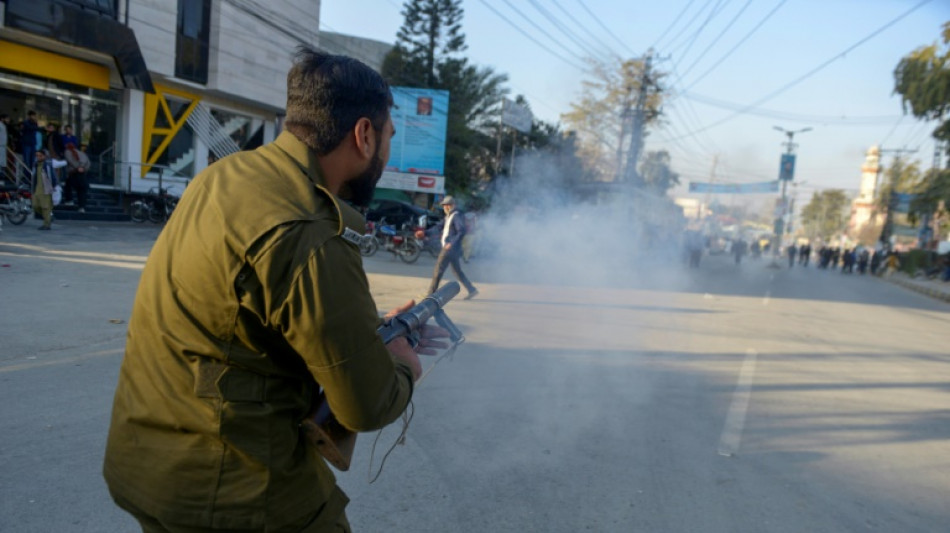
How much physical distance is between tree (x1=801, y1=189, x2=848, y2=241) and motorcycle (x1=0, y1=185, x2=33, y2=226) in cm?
9288

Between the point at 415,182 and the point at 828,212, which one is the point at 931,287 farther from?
the point at 828,212

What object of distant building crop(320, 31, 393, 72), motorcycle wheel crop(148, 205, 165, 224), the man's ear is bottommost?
motorcycle wheel crop(148, 205, 165, 224)

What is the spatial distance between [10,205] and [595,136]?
27188mm

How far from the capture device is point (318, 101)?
1.31m

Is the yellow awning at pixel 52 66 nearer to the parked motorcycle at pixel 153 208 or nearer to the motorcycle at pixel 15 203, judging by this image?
the parked motorcycle at pixel 153 208

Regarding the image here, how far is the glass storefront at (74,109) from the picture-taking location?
16234mm

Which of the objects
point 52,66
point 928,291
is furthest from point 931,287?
point 52,66

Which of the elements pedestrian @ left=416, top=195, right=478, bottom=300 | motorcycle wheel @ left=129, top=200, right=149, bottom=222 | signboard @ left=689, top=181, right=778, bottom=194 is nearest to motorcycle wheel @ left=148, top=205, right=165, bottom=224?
motorcycle wheel @ left=129, top=200, right=149, bottom=222

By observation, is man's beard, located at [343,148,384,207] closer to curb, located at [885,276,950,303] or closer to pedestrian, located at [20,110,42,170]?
pedestrian, located at [20,110,42,170]

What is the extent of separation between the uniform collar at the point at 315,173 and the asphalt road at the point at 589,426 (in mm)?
2124

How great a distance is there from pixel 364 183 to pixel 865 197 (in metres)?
92.0

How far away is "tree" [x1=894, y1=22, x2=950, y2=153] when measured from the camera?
1841 cm

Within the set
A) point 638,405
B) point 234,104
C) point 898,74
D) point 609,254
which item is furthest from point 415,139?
point 638,405

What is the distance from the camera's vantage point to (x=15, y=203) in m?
12.5
